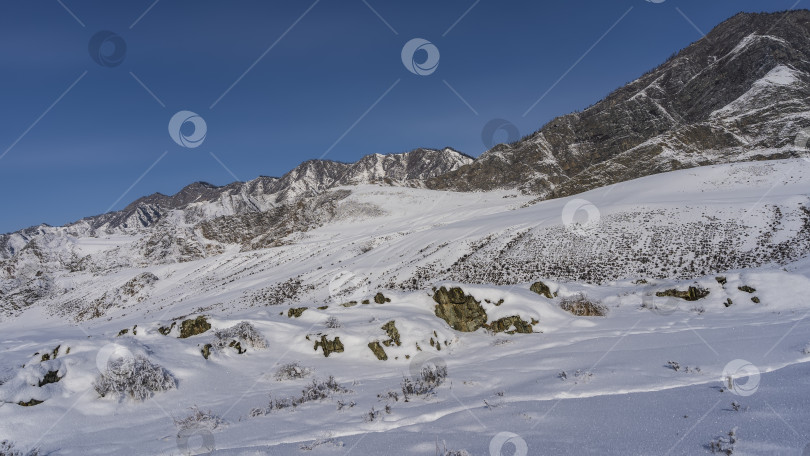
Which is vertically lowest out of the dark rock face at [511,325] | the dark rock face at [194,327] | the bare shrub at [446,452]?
the bare shrub at [446,452]

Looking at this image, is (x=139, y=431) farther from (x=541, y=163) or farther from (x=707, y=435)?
(x=541, y=163)

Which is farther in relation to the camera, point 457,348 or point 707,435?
point 457,348

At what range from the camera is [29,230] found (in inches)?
7594

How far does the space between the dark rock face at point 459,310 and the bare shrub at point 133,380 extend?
8.12m

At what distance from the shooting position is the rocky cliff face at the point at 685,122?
233 ft

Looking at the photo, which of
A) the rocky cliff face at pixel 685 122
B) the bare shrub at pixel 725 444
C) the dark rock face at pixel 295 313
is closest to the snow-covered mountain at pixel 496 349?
the bare shrub at pixel 725 444

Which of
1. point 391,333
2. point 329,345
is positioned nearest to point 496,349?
point 391,333

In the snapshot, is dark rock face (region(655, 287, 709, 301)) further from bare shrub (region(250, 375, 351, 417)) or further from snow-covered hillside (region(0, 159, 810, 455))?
bare shrub (region(250, 375, 351, 417))

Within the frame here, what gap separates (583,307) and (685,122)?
129 metres

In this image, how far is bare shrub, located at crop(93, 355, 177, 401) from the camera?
7801 mm

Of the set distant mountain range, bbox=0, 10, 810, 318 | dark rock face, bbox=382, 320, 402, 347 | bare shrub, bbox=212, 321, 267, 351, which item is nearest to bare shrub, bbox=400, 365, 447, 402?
dark rock face, bbox=382, 320, 402, 347

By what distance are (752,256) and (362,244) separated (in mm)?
36049

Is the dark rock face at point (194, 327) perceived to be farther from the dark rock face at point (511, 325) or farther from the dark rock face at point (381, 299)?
the dark rock face at point (511, 325)

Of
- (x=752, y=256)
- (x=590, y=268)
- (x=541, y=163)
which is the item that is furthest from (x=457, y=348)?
(x=541, y=163)
